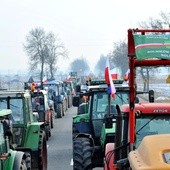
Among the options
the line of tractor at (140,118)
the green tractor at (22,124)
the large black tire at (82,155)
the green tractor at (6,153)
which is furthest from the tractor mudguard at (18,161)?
the green tractor at (22,124)

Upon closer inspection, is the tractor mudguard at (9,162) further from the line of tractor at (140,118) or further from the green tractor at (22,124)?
the green tractor at (22,124)

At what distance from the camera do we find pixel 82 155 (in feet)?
36.6

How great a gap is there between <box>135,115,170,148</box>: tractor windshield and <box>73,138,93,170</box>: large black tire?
3388 millimetres

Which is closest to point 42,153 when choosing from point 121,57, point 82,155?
point 82,155

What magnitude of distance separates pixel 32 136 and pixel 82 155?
2772 millimetres

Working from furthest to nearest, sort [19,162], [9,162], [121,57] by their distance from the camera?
[121,57], [19,162], [9,162]

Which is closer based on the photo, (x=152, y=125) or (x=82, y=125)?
(x=152, y=125)

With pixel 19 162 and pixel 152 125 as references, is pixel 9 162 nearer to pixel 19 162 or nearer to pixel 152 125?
pixel 19 162

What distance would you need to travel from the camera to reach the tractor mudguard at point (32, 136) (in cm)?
1345

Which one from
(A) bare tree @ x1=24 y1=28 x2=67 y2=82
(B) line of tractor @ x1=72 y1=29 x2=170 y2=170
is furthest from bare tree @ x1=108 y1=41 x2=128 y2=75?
(B) line of tractor @ x1=72 y1=29 x2=170 y2=170

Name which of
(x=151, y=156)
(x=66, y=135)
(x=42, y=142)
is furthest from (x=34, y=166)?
(x=66, y=135)

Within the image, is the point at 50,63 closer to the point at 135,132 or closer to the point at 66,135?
the point at 66,135

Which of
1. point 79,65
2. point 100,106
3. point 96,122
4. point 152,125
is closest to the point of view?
point 152,125

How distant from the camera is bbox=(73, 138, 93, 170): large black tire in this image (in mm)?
11016
